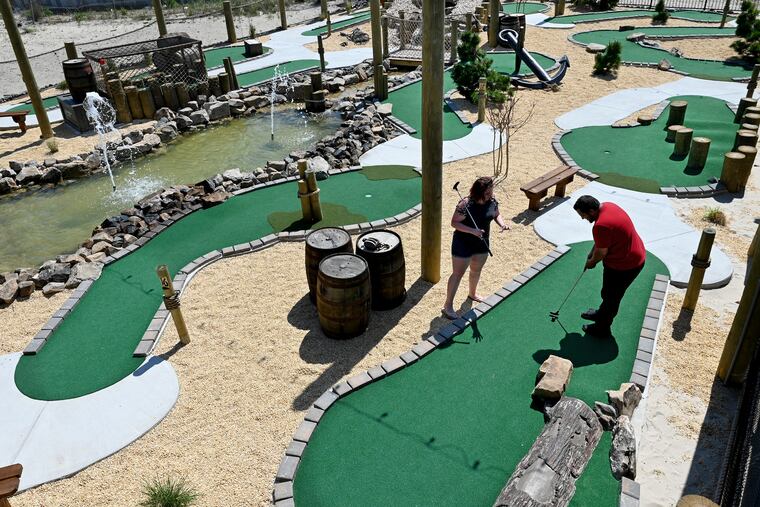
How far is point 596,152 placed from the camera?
1016 cm

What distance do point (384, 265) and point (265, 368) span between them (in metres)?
1.65

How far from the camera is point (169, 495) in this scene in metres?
4.27

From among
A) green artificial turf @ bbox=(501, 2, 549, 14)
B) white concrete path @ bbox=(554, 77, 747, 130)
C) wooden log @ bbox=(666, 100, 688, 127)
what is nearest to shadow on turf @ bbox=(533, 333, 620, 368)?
white concrete path @ bbox=(554, 77, 747, 130)

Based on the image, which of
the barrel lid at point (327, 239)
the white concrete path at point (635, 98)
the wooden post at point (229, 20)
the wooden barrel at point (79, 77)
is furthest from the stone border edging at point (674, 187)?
the wooden post at point (229, 20)

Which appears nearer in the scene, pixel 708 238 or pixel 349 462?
pixel 349 462

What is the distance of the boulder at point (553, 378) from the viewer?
15.7ft

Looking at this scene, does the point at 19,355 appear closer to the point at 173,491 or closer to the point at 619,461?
the point at 173,491

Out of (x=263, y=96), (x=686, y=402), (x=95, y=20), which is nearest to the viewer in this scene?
(x=686, y=402)

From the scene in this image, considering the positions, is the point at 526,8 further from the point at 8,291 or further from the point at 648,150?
the point at 8,291

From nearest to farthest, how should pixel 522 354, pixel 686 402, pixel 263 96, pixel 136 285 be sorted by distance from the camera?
pixel 686 402
pixel 522 354
pixel 136 285
pixel 263 96

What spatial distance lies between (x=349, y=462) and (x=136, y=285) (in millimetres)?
4087

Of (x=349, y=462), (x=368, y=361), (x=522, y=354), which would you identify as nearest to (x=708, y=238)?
(x=522, y=354)

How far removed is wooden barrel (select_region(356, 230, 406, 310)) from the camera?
19.5 ft

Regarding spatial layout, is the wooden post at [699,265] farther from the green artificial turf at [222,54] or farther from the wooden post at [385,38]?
the green artificial turf at [222,54]
